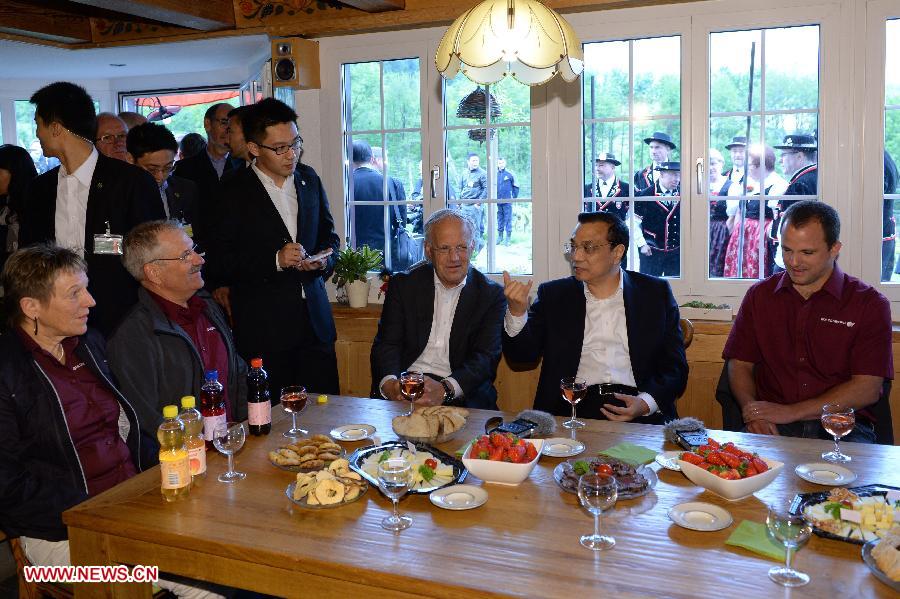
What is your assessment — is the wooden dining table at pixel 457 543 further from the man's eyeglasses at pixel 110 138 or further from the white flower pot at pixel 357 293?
the man's eyeglasses at pixel 110 138

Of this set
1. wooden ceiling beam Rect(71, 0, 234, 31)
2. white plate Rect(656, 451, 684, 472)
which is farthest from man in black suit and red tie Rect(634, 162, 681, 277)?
wooden ceiling beam Rect(71, 0, 234, 31)

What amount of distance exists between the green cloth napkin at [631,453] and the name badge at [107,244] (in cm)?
201

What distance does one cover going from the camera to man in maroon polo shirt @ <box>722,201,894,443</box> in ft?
9.12

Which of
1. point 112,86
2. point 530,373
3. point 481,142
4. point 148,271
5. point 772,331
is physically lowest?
point 530,373

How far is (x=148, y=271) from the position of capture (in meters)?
2.58

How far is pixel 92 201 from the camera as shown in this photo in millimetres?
3072

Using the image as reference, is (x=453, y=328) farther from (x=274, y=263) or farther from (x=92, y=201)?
(x=92, y=201)

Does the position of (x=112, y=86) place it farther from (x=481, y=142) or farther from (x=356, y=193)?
(x=481, y=142)

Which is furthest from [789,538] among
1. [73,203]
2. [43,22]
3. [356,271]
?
[43,22]

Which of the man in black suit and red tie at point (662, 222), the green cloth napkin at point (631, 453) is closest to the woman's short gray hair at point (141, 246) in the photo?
the green cloth napkin at point (631, 453)

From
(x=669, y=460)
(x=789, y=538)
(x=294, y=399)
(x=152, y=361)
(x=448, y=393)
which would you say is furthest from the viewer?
(x=448, y=393)

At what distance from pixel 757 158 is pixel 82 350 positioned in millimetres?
3160

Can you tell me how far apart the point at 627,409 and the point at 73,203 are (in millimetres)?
2255

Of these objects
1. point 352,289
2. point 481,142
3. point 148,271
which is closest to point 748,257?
point 481,142
